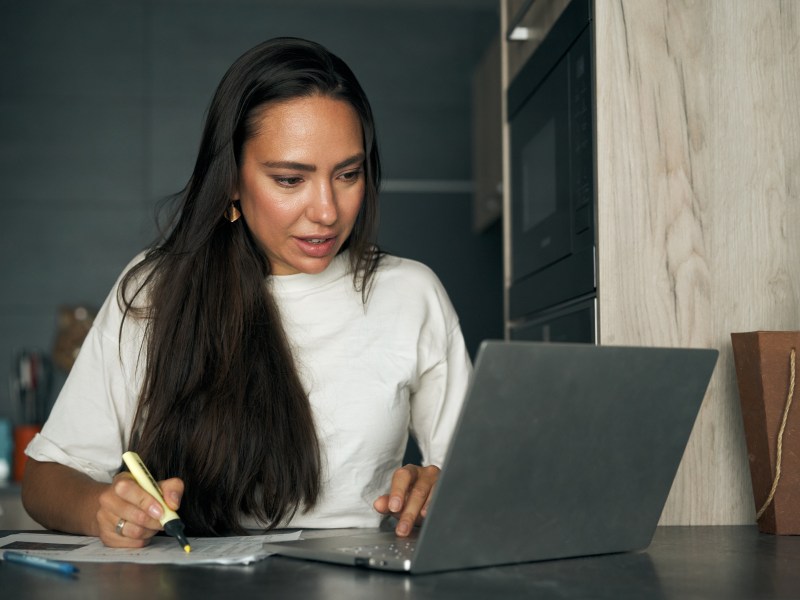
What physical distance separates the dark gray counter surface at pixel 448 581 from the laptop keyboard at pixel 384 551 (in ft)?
0.05

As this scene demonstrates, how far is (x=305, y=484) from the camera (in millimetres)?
1301

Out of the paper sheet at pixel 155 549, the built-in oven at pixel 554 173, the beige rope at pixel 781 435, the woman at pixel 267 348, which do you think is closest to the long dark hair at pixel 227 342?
the woman at pixel 267 348

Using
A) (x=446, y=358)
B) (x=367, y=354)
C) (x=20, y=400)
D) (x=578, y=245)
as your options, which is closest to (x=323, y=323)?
(x=367, y=354)

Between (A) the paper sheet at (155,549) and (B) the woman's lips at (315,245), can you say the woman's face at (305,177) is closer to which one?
(B) the woman's lips at (315,245)

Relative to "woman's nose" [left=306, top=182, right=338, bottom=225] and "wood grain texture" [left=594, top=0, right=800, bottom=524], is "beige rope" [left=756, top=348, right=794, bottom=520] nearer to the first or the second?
"wood grain texture" [left=594, top=0, right=800, bottom=524]

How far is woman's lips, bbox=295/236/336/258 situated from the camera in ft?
4.36

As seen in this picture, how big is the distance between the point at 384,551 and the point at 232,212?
25.6 inches

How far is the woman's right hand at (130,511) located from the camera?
3.31ft

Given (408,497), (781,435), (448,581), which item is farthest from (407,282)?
(448,581)

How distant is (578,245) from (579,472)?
63 cm

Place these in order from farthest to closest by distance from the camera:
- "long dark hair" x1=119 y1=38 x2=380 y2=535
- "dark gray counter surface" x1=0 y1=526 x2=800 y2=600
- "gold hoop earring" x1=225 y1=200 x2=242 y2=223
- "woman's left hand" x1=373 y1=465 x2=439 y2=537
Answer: "gold hoop earring" x1=225 y1=200 x2=242 y2=223 → "long dark hair" x1=119 y1=38 x2=380 y2=535 → "woman's left hand" x1=373 y1=465 x2=439 y2=537 → "dark gray counter surface" x1=0 y1=526 x2=800 y2=600

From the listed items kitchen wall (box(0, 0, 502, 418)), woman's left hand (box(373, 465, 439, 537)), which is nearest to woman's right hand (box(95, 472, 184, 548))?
woman's left hand (box(373, 465, 439, 537))

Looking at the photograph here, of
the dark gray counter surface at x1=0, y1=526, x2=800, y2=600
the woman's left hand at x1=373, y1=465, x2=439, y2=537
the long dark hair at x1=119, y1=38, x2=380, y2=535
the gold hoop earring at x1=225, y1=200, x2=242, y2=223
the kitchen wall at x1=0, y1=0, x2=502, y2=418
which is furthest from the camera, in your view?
the kitchen wall at x1=0, y1=0, x2=502, y2=418

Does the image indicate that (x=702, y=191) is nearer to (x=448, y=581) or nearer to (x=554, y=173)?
(x=554, y=173)
